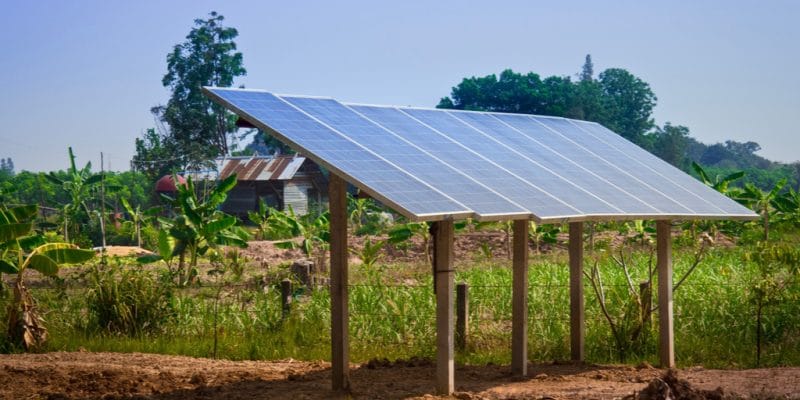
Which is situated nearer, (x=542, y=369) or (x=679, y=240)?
(x=542, y=369)

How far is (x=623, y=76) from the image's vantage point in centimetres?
8450

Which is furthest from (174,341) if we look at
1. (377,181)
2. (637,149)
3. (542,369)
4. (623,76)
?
(623,76)

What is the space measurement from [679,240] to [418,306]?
13778 millimetres

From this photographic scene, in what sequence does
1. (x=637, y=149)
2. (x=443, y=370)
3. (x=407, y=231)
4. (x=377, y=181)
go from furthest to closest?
(x=407, y=231)
(x=637, y=149)
(x=443, y=370)
(x=377, y=181)

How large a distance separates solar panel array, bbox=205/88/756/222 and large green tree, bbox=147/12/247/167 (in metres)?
43.0

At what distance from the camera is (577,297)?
12.6 meters

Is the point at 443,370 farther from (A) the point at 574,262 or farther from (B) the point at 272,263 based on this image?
(B) the point at 272,263

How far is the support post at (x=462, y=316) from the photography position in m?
13.1

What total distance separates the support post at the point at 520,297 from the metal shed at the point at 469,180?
13 millimetres

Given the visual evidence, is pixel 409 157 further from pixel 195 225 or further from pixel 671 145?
pixel 671 145

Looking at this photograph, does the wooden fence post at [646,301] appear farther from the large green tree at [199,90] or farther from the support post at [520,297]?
the large green tree at [199,90]

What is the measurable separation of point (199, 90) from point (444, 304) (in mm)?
49214

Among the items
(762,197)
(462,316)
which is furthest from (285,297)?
(762,197)

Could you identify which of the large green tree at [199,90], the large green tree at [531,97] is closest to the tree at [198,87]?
the large green tree at [199,90]
